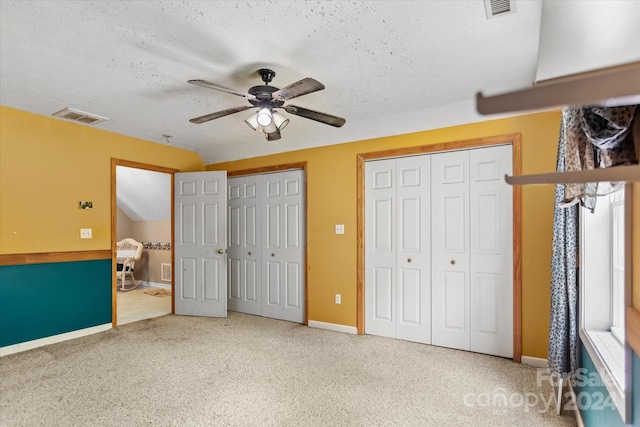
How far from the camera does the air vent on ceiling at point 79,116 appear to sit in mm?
3546

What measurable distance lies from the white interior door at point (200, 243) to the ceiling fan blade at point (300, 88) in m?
2.70

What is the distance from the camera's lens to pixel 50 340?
3678mm

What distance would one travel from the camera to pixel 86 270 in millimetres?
4008

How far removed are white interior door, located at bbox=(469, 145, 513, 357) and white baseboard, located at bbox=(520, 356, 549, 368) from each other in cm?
12

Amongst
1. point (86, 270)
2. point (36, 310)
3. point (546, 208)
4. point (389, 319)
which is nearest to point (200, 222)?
point (86, 270)

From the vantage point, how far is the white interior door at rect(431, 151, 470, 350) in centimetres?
345

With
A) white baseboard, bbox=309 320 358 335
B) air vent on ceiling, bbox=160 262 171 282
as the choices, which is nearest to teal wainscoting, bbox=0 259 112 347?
white baseboard, bbox=309 320 358 335

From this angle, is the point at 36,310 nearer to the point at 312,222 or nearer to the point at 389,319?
the point at 312,222

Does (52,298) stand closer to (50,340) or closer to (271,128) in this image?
(50,340)

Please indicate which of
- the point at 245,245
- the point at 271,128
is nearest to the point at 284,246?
the point at 245,245

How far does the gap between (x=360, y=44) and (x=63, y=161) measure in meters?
3.53

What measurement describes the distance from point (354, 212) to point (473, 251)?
53.1 inches

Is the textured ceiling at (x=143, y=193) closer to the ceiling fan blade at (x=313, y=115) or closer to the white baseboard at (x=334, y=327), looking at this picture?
the white baseboard at (x=334, y=327)

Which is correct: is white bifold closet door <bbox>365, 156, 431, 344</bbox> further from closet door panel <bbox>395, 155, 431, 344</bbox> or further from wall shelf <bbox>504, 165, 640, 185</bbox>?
wall shelf <bbox>504, 165, 640, 185</bbox>
